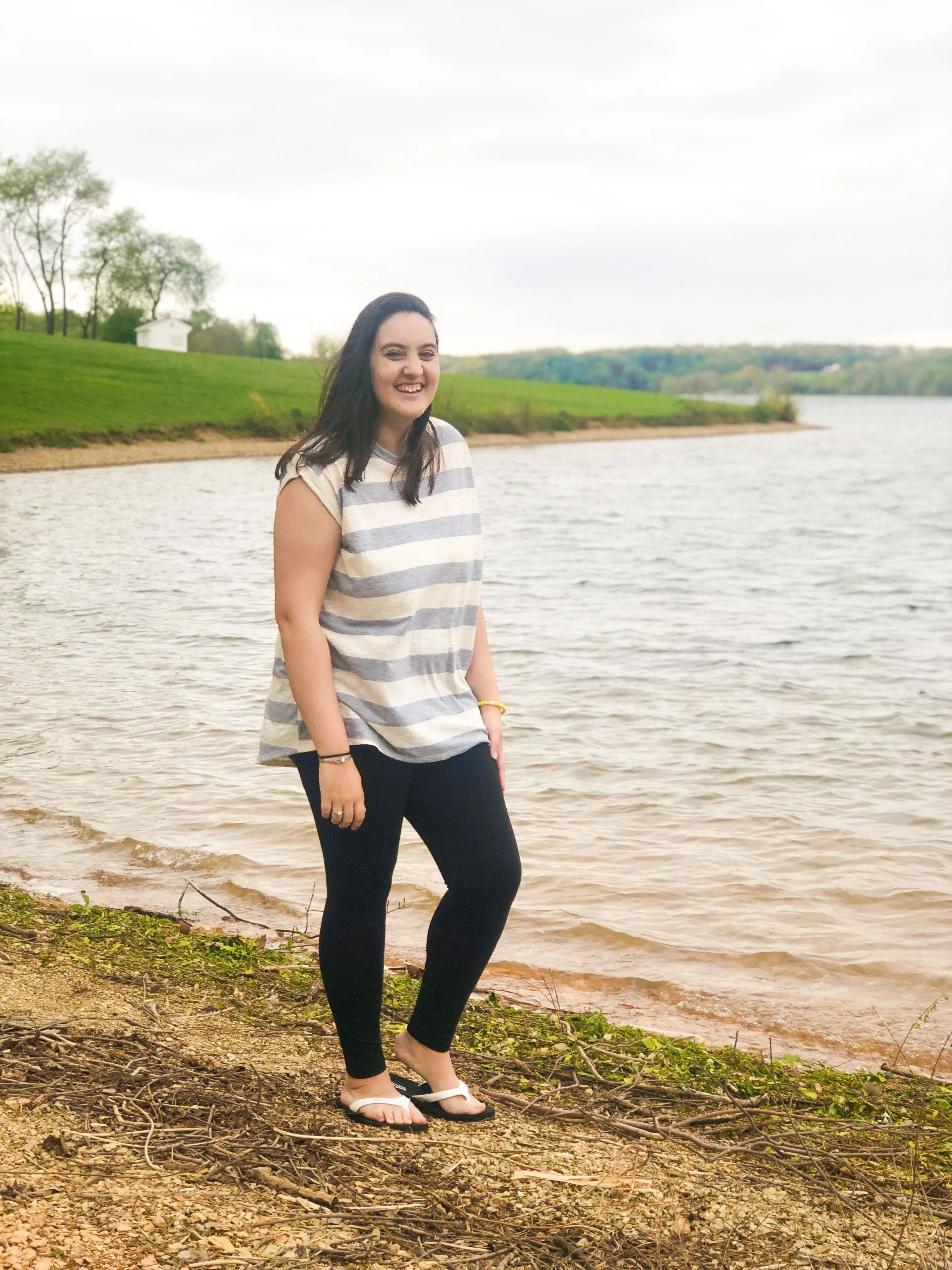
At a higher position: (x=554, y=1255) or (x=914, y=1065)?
(x=554, y=1255)

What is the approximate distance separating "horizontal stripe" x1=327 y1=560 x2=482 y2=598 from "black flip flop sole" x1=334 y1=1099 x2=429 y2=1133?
4.09ft

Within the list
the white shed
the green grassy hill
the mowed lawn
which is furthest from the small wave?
the white shed

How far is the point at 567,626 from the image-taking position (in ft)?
43.9

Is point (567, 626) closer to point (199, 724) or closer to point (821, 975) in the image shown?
point (199, 724)

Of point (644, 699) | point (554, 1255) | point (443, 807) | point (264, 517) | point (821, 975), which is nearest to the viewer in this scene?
point (554, 1255)

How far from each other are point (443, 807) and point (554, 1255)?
0.94 meters

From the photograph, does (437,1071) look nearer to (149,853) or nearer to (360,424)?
(360,424)

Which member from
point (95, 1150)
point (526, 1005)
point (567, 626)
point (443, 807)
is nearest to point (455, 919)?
point (443, 807)

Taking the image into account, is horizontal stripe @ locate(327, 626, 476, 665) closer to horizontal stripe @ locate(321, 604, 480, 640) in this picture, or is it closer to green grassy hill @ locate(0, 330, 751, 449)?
horizontal stripe @ locate(321, 604, 480, 640)

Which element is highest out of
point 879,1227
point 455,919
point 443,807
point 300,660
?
point 300,660

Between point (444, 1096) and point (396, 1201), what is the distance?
0.52 m

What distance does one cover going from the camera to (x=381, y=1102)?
9.51 feet

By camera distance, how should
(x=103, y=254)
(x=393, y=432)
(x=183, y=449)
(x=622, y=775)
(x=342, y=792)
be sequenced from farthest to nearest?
(x=103, y=254) → (x=183, y=449) → (x=622, y=775) → (x=393, y=432) → (x=342, y=792)

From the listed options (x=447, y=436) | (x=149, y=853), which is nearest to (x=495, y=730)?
(x=447, y=436)
